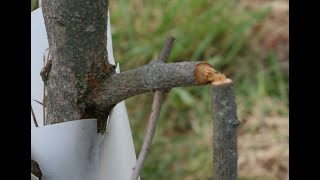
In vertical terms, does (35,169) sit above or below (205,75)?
below

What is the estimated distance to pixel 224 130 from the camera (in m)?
0.57

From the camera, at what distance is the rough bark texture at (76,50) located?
2.30 ft

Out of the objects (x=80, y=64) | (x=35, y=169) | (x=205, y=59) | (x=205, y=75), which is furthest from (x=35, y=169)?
(x=205, y=59)

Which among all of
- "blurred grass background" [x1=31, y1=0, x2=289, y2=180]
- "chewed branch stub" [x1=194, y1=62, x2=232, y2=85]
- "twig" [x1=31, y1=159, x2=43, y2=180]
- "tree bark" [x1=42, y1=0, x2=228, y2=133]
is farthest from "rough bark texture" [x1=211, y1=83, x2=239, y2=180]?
"blurred grass background" [x1=31, y1=0, x2=289, y2=180]

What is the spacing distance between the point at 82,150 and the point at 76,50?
0.12 metres

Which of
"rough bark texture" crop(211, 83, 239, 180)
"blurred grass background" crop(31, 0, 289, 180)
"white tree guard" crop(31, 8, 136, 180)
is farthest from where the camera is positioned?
"blurred grass background" crop(31, 0, 289, 180)

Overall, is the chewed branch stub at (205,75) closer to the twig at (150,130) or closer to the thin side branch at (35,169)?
the twig at (150,130)

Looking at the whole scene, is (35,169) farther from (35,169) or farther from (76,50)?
(76,50)

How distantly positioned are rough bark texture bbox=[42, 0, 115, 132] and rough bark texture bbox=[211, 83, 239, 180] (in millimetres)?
198

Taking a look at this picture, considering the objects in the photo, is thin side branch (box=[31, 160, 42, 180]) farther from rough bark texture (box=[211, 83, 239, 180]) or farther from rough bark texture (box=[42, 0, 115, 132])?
rough bark texture (box=[211, 83, 239, 180])

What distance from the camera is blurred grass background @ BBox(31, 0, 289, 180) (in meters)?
1.87
